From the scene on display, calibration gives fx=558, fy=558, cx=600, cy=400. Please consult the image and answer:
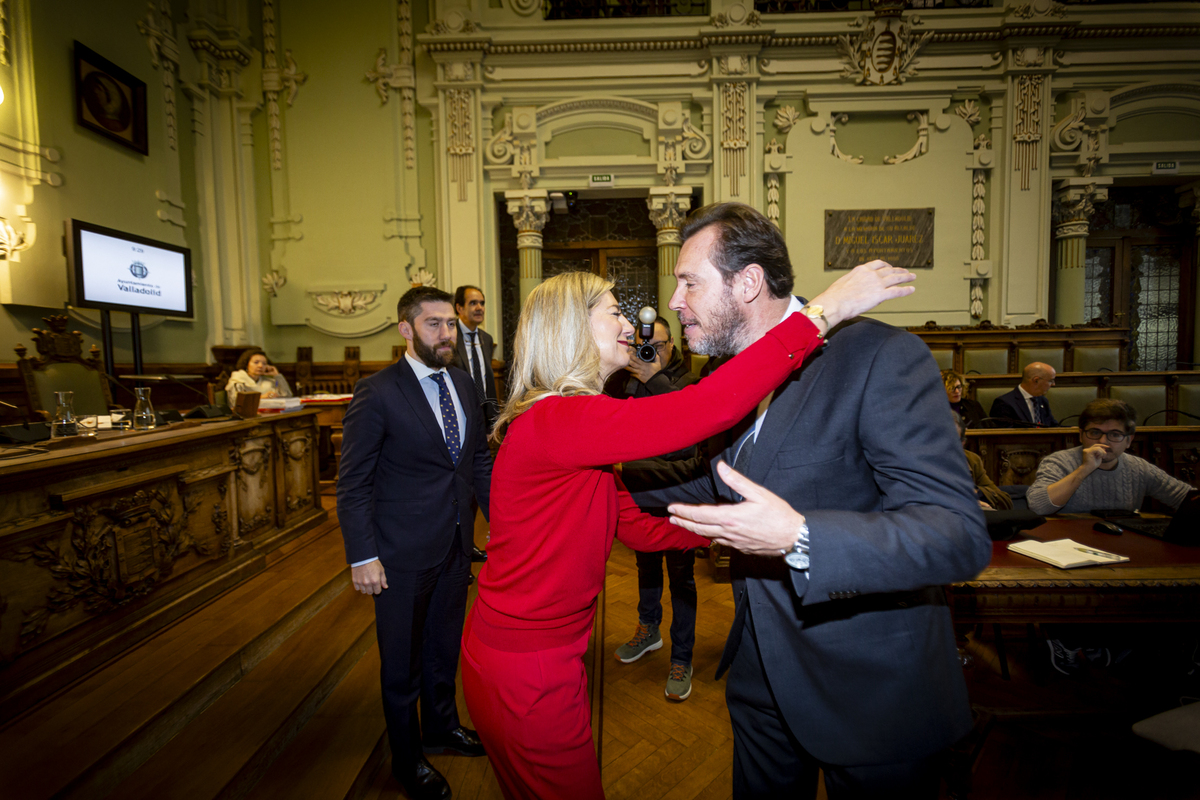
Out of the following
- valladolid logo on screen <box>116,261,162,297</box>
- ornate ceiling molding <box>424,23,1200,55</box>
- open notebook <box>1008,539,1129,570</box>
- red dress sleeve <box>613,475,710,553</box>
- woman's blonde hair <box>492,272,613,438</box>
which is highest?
ornate ceiling molding <box>424,23,1200,55</box>

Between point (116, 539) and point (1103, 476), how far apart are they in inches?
185

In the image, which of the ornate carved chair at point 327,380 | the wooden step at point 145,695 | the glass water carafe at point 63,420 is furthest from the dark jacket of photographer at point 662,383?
the ornate carved chair at point 327,380

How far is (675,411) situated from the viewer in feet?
3.34

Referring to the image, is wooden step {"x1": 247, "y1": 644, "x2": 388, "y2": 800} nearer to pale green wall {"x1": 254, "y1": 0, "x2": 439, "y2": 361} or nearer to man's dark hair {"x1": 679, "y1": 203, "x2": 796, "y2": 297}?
man's dark hair {"x1": 679, "y1": 203, "x2": 796, "y2": 297}

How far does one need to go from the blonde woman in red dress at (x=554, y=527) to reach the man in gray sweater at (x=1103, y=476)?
2.40 metres

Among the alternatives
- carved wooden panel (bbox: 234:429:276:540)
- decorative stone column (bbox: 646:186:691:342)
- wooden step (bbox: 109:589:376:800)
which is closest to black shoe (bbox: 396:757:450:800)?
wooden step (bbox: 109:589:376:800)

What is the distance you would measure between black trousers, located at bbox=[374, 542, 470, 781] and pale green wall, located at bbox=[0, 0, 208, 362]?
503cm

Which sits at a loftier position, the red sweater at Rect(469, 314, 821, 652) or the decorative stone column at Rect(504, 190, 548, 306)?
the decorative stone column at Rect(504, 190, 548, 306)

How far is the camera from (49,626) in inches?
87.0

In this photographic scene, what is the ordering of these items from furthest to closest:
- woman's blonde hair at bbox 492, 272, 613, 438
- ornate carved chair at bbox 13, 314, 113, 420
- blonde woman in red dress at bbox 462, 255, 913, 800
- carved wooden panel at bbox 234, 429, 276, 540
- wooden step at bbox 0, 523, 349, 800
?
ornate carved chair at bbox 13, 314, 113, 420 < carved wooden panel at bbox 234, 429, 276, 540 < wooden step at bbox 0, 523, 349, 800 < woman's blonde hair at bbox 492, 272, 613, 438 < blonde woman in red dress at bbox 462, 255, 913, 800

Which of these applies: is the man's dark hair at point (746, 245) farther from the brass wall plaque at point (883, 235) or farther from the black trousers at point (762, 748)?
the brass wall plaque at point (883, 235)

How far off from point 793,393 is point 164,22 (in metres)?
8.70

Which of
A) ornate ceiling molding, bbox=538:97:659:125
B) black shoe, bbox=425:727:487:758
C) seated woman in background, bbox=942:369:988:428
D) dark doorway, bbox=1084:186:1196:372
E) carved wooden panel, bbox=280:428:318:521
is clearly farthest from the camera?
dark doorway, bbox=1084:186:1196:372

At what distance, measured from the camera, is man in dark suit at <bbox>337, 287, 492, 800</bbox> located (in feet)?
6.20
